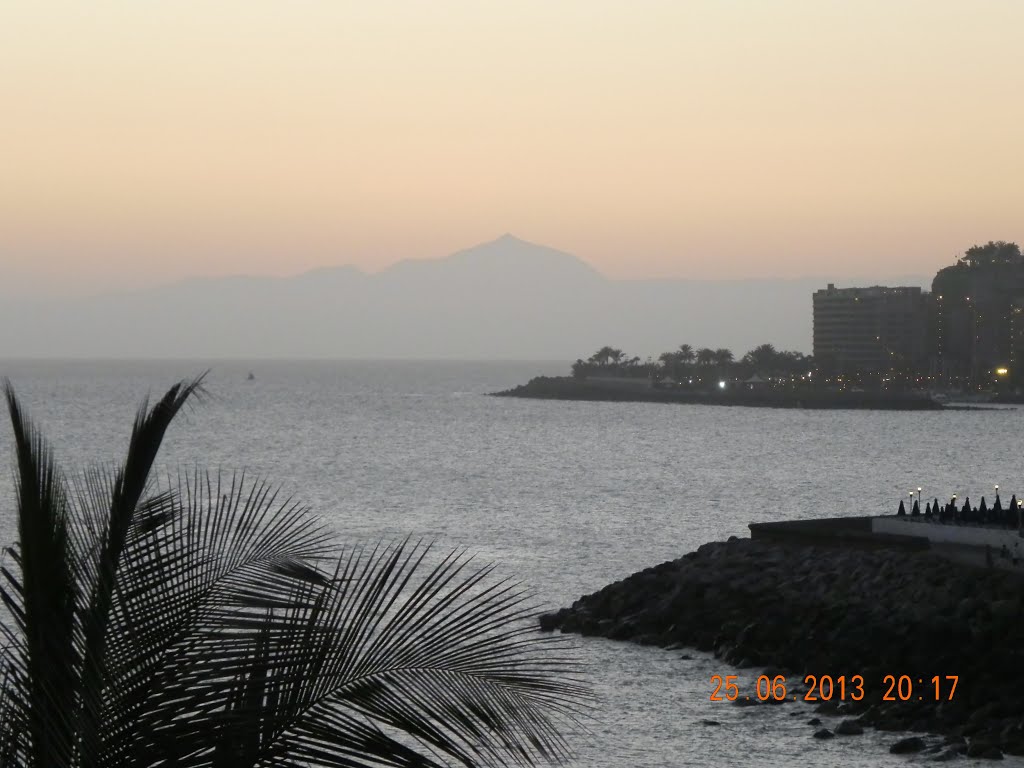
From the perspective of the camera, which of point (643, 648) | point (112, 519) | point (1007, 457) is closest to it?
point (112, 519)

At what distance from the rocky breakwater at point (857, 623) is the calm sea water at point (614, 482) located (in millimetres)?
881

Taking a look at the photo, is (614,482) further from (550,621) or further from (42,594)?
(42,594)

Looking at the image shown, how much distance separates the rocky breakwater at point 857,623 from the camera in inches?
843

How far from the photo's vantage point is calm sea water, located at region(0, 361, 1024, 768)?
23484 millimetres

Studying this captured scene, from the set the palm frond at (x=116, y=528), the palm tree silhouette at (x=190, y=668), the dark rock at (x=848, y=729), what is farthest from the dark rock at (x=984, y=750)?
the palm frond at (x=116, y=528)

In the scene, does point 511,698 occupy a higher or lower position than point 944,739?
higher

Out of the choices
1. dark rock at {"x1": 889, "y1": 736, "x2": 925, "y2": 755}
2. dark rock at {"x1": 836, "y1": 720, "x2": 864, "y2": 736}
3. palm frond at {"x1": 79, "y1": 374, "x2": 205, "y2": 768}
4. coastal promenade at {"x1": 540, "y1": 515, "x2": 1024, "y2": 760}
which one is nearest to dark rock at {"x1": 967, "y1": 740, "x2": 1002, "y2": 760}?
coastal promenade at {"x1": 540, "y1": 515, "x2": 1024, "y2": 760}

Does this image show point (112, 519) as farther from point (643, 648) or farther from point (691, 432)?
point (691, 432)

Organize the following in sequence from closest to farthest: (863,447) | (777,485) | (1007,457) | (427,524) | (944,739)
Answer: (944,739), (427,524), (777,485), (1007,457), (863,447)

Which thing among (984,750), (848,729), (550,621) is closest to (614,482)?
(550,621)

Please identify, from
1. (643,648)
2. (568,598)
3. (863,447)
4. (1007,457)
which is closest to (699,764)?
(643,648)

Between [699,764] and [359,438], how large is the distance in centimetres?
9998

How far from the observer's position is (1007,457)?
100812 millimetres

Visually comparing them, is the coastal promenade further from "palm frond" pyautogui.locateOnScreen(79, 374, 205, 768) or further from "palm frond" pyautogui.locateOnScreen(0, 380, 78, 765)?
"palm frond" pyautogui.locateOnScreen(0, 380, 78, 765)
